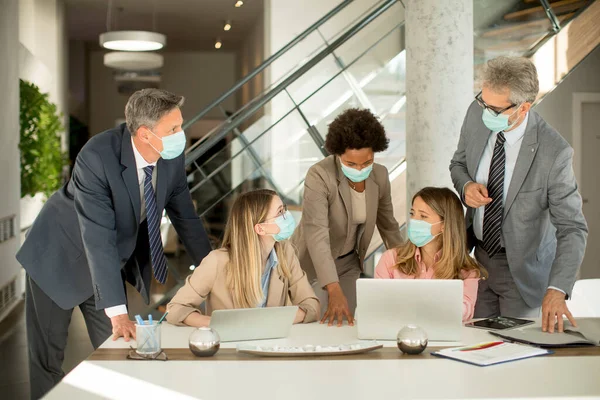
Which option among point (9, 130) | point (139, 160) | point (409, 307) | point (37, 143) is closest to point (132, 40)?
point (37, 143)

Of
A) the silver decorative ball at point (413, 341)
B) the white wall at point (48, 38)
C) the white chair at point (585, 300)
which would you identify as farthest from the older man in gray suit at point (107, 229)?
the white wall at point (48, 38)

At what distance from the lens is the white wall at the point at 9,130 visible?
23.9 feet

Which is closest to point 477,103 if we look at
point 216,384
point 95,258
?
point 95,258

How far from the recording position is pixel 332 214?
3.67 meters

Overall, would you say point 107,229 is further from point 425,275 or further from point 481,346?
point 481,346

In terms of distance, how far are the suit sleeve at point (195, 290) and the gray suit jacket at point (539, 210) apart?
1.17 meters

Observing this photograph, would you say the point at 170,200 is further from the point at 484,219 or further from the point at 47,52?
the point at 47,52

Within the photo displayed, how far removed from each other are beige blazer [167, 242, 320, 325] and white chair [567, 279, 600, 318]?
102cm

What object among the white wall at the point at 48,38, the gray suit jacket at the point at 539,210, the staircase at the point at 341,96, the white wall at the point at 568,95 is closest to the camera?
the gray suit jacket at the point at 539,210

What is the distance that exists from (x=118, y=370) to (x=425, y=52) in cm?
278

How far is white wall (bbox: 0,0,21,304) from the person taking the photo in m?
7.29

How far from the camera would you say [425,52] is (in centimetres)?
436

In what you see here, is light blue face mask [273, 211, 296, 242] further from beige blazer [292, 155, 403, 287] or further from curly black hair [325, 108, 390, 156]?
curly black hair [325, 108, 390, 156]

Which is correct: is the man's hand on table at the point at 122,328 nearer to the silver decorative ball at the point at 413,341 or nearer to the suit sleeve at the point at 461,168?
the silver decorative ball at the point at 413,341
